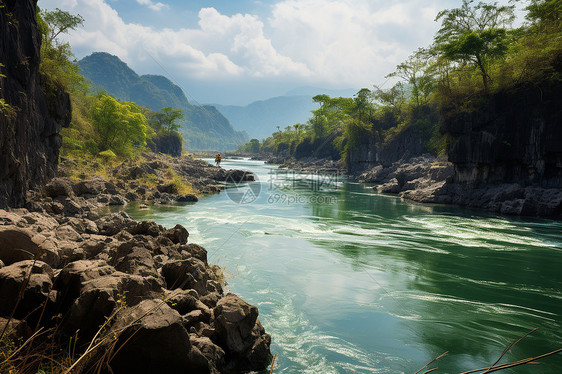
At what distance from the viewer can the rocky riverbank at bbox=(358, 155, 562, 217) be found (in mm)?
24328

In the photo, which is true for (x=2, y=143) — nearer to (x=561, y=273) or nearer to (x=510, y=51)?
(x=561, y=273)

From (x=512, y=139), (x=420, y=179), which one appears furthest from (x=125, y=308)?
(x=420, y=179)

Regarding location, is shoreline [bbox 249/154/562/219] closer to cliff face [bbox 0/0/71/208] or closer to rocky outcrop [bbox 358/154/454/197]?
rocky outcrop [bbox 358/154/454/197]

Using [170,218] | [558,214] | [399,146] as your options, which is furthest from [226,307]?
[399,146]

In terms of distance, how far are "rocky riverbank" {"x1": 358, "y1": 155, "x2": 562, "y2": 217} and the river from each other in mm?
2450

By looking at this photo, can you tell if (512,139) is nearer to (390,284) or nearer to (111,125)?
(390,284)

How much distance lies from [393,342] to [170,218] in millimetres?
15866

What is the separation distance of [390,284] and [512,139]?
987 inches

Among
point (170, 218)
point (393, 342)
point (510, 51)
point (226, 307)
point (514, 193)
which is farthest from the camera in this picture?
point (510, 51)

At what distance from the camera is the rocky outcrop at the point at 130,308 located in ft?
15.3

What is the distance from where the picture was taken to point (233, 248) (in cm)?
1485

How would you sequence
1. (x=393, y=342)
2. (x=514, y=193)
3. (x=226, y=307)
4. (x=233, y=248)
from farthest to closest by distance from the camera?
(x=514, y=193) → (x=233, y=248) → (x=393, y=342) → (x=226, y=307)

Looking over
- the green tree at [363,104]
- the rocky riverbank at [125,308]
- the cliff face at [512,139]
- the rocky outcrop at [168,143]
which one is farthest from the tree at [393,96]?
the rocky riverbank at [125,308]

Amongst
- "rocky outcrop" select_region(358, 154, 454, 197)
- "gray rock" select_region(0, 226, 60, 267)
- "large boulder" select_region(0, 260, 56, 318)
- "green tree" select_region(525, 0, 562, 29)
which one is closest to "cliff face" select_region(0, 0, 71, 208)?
"gray rock" select_region(0, 226, 60, 267)
